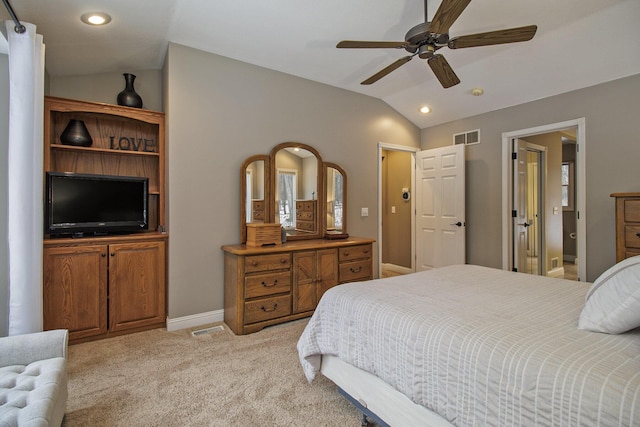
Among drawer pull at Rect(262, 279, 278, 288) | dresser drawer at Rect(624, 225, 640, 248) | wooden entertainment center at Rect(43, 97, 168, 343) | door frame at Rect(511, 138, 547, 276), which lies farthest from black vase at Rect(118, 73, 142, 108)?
door frame at Rect(511, 138, 547, 276)

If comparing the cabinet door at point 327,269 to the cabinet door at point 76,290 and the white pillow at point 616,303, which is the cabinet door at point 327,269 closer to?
the cabinet door at point 76,290

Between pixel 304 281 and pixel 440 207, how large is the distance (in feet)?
8.35

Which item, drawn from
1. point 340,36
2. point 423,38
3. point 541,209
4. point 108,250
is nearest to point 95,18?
point 108,250

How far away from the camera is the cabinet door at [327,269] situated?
3553 millimetres

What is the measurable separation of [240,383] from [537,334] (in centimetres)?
180

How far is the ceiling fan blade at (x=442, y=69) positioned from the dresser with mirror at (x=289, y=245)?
68.7 inches

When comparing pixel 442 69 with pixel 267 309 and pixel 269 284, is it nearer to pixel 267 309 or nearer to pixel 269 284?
pixel 269 284

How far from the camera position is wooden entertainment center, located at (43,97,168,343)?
2.78m

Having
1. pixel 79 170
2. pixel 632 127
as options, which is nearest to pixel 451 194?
pixel 632 127

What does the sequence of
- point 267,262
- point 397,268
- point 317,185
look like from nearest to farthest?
point 267,262 → point 317,185 → point 397,268

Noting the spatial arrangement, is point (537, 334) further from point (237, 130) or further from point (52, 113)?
point (52, 113)

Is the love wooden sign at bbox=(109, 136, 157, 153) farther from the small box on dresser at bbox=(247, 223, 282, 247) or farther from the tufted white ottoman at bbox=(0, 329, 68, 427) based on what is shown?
the tufted white ottoman at bbox=(0, 329, 68, 427)

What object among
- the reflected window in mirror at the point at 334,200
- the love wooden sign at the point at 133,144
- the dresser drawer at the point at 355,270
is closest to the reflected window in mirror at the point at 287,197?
the reflected window in mirror at the point at 334,200

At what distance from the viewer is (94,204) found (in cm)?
303
